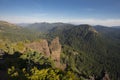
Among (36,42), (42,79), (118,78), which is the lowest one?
(118,78)

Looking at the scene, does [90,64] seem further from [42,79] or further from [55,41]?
[42,79]

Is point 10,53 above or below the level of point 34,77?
below

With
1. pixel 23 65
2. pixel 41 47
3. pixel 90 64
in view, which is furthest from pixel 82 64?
pixel 23 65

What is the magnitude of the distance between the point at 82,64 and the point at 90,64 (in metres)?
14.5

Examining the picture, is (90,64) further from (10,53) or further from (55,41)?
(10,53)

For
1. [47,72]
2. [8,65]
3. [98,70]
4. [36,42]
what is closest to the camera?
[47,72]

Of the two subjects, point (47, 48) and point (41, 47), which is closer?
point (41, 47)

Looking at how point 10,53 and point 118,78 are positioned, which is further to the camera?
point 118,78

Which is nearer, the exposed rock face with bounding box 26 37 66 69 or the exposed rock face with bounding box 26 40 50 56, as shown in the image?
the exposed rock face with bounding box 26 37 66 69

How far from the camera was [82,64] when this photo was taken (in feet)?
611

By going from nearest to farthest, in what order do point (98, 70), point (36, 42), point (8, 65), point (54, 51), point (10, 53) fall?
1. point (8, 65)
2. point (10, 53)
3. point (36, 42)
4. point (54, 51)
5. point (98, 70)

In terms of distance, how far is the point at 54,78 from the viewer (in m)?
31.0

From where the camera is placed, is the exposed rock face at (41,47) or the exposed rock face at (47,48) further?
the exposed rock face at (41,47)

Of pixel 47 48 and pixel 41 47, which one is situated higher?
pixel 41 47
